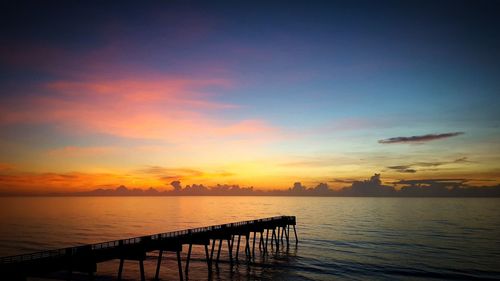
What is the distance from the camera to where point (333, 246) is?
2948 inches

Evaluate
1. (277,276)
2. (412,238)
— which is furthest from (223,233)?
(412,238)

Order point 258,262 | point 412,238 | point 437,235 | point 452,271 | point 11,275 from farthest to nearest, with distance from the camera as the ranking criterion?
point 437,235 < point 412,238 < point 258,262 < point 452,271 < point 11,275

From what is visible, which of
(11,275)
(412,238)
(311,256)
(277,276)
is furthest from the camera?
(412,238)

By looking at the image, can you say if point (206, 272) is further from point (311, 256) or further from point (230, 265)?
point (311, 256)

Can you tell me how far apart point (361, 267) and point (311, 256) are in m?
10.9

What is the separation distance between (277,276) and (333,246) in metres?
31.7

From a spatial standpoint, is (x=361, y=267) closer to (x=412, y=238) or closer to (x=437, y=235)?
(x=412, y=238)

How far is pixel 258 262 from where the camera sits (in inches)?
2221

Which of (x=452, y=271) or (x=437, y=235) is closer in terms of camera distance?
(x=452, y=271)

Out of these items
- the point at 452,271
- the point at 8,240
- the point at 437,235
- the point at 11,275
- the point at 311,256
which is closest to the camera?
the point at 11,275

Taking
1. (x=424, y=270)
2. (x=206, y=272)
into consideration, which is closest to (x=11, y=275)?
(x=206, y=272)

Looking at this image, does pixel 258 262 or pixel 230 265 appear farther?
pixel 258 262

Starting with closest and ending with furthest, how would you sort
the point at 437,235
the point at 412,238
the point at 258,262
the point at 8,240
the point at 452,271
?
the point at 452,271, the point at 258,262, the point at 8,240, the point at 412,238, the point at 437,235

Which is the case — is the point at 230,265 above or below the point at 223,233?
below
